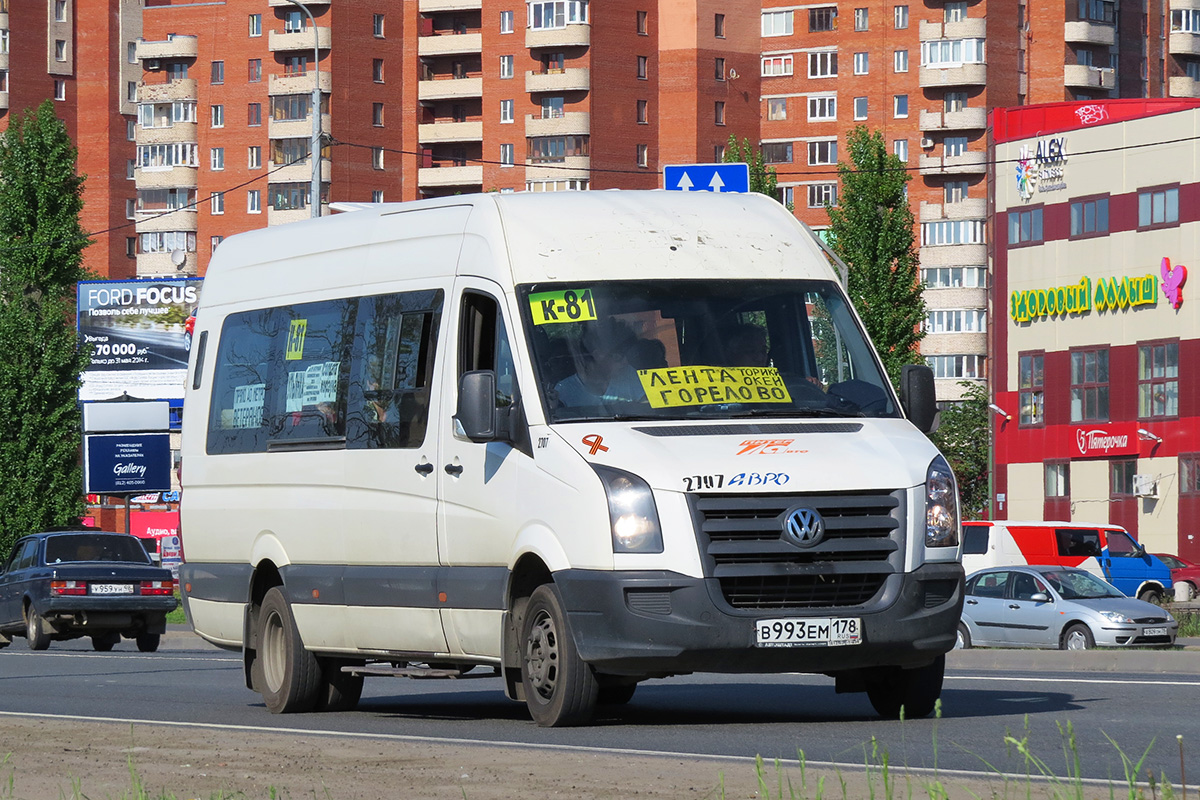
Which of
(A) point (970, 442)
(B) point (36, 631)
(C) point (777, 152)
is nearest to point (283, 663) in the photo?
(B) point (36, 631)

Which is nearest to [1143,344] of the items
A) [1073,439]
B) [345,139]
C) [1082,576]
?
[1073,439]

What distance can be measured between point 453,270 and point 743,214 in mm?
1706

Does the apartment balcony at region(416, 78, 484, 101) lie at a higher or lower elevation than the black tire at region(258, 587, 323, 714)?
higher

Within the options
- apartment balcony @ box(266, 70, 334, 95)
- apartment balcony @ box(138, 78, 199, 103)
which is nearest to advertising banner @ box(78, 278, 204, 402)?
apartment balcony @ box(266, 70, 334, 95)

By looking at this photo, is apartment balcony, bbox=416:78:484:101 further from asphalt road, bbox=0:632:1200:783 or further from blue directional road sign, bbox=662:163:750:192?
blue directional road sign, bbox=662:163:750:192

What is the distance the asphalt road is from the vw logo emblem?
0.96 metres

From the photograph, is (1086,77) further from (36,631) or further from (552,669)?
(552,669)

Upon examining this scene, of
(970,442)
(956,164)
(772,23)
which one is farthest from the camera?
(772,23)

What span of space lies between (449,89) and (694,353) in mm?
112302

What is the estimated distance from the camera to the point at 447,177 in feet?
401

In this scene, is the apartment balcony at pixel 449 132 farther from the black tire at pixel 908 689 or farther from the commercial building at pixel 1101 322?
the black tire at pixel 908 689

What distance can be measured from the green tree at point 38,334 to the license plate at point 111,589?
2876cm

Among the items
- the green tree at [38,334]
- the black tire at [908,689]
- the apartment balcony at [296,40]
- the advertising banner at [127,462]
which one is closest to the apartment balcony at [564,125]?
the apartment balcony at [296,40]

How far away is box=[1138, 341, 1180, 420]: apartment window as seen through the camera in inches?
2953
